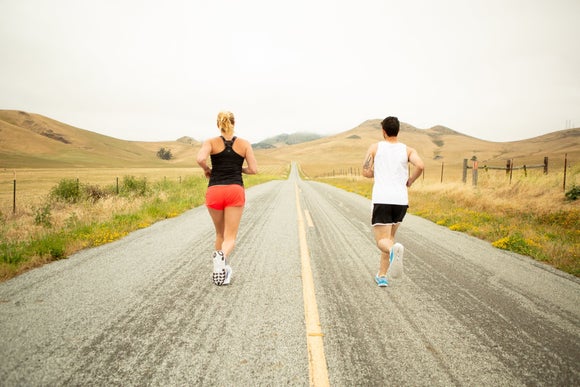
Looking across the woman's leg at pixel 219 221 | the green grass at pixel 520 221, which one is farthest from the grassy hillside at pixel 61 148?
the green grass at pixel 520 221

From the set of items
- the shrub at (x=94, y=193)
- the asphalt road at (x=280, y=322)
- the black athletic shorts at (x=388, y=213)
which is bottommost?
the asphalt road at (x=280, y=322)

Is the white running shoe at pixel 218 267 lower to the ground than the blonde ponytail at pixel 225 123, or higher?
lower

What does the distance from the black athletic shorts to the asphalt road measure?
98 cm

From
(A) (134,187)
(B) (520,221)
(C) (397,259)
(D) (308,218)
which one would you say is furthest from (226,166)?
(A) (134,187)

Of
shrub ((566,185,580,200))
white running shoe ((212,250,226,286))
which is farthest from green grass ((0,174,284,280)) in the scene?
shrub ((566,185,580,200))

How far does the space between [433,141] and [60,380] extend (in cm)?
17393

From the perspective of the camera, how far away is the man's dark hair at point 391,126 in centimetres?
376

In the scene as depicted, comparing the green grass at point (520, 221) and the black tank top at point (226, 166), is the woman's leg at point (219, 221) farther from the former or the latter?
the green grass at point (520, 221)

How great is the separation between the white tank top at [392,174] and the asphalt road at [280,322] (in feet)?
4.29

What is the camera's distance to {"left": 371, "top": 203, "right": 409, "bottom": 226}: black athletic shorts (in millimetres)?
3812

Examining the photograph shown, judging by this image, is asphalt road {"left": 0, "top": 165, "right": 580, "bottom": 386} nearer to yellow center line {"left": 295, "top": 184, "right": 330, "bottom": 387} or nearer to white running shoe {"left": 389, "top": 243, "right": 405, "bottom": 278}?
yellow center line {"left": 295, "top": 184, "right": 330, "bottom": 387}

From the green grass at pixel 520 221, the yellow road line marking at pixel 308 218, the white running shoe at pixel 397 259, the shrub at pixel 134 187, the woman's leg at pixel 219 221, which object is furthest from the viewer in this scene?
the shrub at pixel 134 187

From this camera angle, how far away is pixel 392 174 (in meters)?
3.82

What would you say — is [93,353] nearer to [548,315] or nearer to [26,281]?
[26,281]
